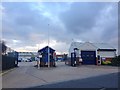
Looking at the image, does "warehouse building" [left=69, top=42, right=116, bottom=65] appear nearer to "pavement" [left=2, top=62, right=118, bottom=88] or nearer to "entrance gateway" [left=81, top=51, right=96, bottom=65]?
"entrance gateway" [left=81, top=51, right=96, bottom=65]

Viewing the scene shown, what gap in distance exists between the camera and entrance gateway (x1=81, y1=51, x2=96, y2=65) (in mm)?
70025

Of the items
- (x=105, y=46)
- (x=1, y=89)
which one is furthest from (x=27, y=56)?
(x=1, y=89)

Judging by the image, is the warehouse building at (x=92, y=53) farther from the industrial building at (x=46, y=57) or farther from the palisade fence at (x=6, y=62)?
the palisade fence at (x=6, y=62)

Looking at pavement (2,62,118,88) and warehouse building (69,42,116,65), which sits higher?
warehouse building (69,42,116,65)

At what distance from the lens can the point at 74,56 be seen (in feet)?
200

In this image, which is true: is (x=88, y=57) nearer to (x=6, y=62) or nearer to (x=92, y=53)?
(x=92, y=53)

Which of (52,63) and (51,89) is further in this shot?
(52,63)

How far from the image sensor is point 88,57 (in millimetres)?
70250

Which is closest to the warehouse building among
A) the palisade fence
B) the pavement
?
the palisade fence

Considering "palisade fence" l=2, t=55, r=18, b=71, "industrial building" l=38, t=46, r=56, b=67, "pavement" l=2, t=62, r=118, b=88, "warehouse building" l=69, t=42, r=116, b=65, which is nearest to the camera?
"pavement" l=2, t=62, r=118, b=88

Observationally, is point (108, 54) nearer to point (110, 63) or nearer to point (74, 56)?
point (110, 63)

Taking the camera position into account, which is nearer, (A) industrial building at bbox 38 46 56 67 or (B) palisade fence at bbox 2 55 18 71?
(B) palisade fence at bbox 2 55 18 71

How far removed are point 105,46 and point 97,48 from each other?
224 inches

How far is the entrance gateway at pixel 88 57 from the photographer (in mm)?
70025
